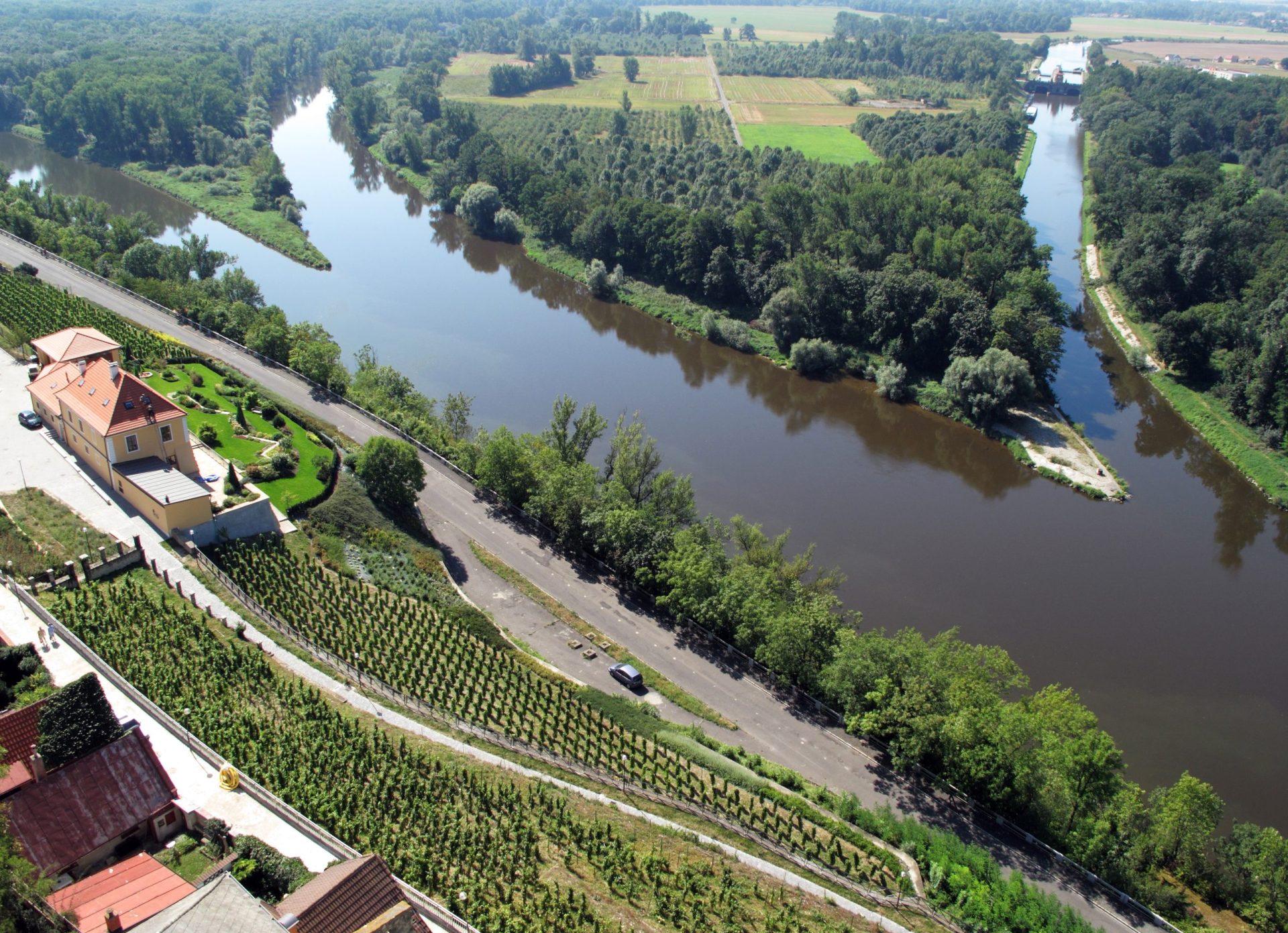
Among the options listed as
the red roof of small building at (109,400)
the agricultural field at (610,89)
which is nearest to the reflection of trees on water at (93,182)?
the agricultural field at (610,89)

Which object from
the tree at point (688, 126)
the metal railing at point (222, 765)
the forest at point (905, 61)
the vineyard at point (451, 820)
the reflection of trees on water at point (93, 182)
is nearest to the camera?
the metal railing at point (222, 765)

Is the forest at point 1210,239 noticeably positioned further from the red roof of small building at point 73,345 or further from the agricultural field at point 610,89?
the red roof of small building at point 73,345

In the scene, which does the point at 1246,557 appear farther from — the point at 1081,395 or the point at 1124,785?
the point at 1124,785

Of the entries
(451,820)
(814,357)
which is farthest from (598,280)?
(451,820)

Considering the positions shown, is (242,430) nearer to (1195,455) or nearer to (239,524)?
(239,524)

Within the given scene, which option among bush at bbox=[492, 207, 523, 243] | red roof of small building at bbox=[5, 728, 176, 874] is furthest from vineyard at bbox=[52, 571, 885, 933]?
bush at bbox=[492, 207, 523, 243]

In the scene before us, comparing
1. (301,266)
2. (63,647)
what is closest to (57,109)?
(301,266)
